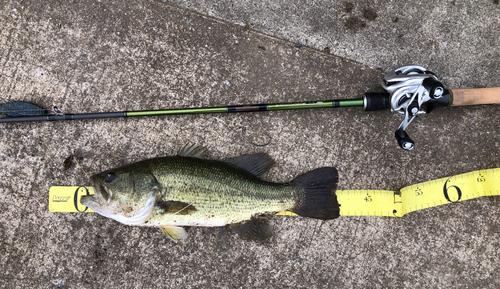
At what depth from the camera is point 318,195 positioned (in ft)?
9.53

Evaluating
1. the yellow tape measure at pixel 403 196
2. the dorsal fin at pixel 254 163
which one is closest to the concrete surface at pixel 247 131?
the yellow tape measure at pixel 403 196

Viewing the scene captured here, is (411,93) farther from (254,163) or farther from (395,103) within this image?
(254,163)

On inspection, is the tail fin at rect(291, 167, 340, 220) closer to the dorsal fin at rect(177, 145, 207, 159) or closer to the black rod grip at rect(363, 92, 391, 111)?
the black rod grip at rect(363, 92, 391, 111)

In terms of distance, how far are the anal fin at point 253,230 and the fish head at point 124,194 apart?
0.91m

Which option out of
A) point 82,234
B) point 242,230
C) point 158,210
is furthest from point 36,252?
point 242,230

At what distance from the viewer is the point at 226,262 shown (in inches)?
125

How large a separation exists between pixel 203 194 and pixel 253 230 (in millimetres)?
671

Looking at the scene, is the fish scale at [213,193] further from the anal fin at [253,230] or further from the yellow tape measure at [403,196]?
the yellow tape measure at [403,196]

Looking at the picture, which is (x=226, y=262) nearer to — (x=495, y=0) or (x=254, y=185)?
(x=254, y=185)

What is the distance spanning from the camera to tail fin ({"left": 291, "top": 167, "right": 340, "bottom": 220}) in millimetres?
2887

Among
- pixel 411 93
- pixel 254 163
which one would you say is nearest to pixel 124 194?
pixel 254 163

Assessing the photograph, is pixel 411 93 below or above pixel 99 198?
above

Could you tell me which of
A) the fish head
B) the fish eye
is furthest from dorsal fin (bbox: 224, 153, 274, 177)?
the fish eye

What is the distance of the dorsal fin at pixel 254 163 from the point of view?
2.97 m
